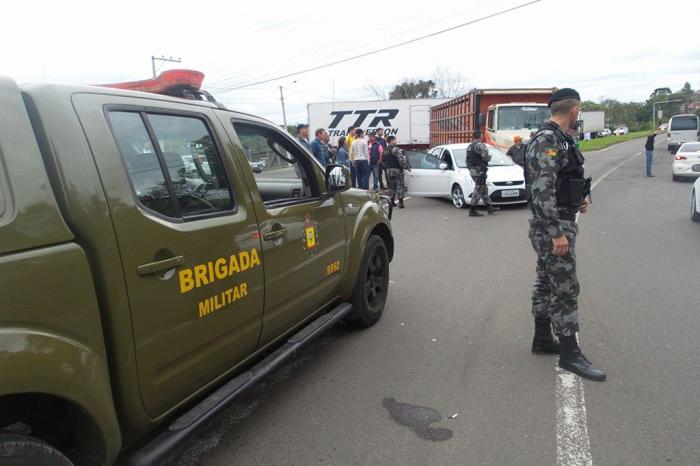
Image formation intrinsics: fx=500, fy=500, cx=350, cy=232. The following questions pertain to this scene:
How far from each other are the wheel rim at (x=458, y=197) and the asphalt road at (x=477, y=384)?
520 cm

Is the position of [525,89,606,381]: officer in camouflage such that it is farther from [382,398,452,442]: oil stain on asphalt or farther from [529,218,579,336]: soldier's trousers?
[382,398,452,442]: oil stain on asphalt

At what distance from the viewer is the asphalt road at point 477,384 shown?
2.76 meters

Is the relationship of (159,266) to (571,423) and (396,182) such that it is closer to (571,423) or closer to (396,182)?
(571,423)

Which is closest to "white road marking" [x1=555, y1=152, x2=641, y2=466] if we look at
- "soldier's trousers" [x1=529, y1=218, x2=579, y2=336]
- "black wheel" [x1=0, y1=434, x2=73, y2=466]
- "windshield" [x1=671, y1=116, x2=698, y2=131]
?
"soldier's trousers" [x1=529, y1=218, x2=579, y2=336]

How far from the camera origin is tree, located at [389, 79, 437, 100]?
62656mm

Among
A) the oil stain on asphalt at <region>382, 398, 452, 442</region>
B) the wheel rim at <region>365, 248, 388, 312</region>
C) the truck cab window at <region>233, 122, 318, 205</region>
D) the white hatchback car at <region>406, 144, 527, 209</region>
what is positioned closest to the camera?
the oil stain on asphalt at <region>382, 398, 452, 442</region>

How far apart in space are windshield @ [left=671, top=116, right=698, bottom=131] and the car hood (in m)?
24.6

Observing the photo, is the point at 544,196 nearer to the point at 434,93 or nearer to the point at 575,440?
the point at 575,440

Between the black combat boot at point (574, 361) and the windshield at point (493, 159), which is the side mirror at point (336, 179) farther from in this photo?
the windshield at point (493, 159)

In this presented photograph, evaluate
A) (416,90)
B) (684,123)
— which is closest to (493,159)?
(684,123)

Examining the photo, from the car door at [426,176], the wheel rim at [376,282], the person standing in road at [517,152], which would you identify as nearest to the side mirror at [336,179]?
the wheel rim at [376,282]

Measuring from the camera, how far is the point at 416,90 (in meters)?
63.7

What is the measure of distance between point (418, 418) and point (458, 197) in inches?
352

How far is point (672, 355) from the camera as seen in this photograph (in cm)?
373
